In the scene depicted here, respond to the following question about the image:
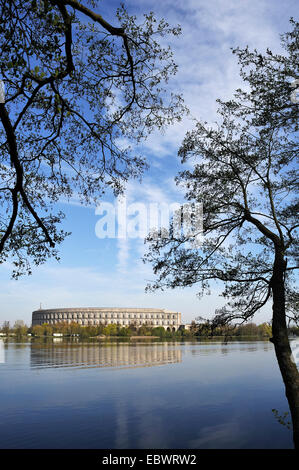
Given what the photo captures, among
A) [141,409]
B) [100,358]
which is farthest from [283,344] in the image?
[100,358]

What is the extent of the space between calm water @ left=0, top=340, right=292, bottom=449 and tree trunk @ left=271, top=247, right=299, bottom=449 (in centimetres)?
1022

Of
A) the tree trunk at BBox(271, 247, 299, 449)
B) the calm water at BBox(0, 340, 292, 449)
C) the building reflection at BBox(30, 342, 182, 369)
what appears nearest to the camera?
the tree trunk at BBox(271, 247, 299, 449)

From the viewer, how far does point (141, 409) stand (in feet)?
79.5

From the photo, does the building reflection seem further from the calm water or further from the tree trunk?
the tree trunk

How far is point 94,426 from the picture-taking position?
66.2ft

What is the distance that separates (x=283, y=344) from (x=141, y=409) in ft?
58.5

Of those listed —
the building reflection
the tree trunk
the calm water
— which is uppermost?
the tree trunk

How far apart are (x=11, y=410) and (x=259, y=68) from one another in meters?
23.6

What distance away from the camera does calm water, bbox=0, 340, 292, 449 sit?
18047 millimetres

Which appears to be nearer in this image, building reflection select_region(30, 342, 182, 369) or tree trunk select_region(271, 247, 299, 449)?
tree trunk select_region(271, 247, 299, 449)

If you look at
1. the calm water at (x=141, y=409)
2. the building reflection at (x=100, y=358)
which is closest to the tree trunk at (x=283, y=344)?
the calm water at (x=141, y=409)

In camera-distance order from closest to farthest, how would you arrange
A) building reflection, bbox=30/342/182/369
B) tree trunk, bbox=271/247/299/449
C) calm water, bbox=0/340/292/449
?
tree trunk, bbox=271/247/299/449 < calm water, bbox=0/340/292/449 < building reflection, bbox=30/342/182/369

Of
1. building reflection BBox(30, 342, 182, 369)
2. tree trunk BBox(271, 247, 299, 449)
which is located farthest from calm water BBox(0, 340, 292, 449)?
tree trunk BBox(271, 247, 299, 449)

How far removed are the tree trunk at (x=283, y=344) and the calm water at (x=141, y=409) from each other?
10.2 m
